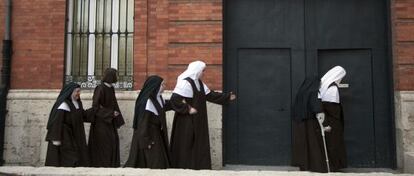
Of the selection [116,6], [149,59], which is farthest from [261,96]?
[116,6]

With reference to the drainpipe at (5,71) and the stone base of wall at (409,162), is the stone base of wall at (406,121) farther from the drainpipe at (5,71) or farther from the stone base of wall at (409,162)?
the drainpipe at (5,71)

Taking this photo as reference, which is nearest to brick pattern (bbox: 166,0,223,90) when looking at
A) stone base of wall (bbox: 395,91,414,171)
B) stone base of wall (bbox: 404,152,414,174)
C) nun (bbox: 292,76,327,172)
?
nun (bbox: 292,76,327,172)

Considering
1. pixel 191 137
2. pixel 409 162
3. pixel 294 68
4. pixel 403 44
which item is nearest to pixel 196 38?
pixel 294 68

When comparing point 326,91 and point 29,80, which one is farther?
point 29,80

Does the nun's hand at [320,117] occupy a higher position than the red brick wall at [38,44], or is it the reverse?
the red brick wall at [38,44]

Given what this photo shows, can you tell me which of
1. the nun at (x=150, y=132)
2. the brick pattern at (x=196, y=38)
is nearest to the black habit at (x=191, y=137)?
the nun at (x=150, y=132)

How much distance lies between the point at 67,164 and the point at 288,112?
376cm

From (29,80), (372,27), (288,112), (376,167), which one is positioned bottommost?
(376,167)

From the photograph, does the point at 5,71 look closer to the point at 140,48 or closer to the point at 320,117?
the point at 140,48

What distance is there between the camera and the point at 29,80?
9164mm

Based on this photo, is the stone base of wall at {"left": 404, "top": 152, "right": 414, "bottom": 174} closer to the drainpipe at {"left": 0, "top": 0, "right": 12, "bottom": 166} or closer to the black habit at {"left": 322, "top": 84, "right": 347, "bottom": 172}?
the black habit at {"left": 322, "top": 84, "right": 347, "bottom": 172}

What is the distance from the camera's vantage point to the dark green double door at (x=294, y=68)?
8930mm

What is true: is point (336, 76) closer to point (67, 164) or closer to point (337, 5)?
point (337, 5)

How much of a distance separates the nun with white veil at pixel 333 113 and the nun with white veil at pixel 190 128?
188cm
